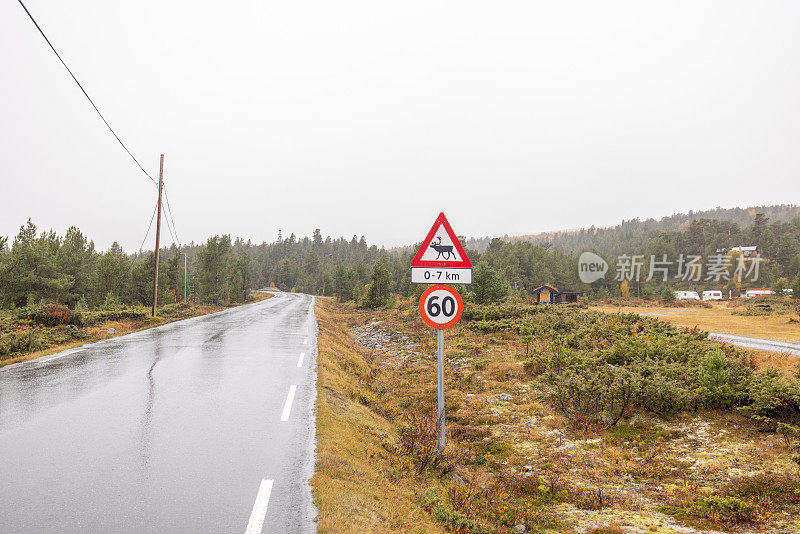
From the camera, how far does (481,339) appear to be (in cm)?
1816

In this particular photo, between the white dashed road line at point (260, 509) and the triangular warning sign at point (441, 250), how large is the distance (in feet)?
11.6

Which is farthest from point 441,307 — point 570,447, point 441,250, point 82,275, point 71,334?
point 82,275

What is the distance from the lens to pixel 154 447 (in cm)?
519

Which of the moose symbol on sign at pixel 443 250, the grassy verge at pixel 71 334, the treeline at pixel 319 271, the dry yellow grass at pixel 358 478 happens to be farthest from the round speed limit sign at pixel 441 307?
the treeline at pixel 319 271

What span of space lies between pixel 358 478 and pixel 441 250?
3.43 m

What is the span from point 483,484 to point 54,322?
787 inches

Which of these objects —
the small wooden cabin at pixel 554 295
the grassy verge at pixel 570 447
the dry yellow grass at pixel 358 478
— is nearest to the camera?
the dry yellow grass at pixel 358 478

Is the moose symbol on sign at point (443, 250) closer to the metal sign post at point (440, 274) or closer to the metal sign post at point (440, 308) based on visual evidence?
the metal sign post at point (440, 274)

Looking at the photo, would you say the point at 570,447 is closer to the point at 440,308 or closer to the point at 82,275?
the point at 440,308

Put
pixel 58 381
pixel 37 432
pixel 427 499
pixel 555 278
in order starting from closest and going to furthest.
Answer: pixel 427 499
pixel 37 432
pixel 58 381
pixel 555 278

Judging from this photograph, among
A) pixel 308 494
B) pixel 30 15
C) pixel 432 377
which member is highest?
pixel 30 15

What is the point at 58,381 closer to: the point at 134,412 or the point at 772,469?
the point at 134,412

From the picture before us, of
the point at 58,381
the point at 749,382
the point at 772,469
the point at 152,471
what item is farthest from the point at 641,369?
the point at 58,381

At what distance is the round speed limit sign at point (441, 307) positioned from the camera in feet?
20.1
